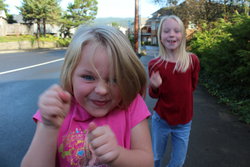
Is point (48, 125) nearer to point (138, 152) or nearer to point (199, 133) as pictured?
point (138, 152)

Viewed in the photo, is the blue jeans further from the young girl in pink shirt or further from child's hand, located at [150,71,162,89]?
the young girl in pink shirt

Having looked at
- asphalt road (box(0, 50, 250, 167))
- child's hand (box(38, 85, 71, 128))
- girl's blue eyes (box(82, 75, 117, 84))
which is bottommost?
asphalt road (box(0, 50, 250, 167))

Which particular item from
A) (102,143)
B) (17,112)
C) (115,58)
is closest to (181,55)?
(115,58)

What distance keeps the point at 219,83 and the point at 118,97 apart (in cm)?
679

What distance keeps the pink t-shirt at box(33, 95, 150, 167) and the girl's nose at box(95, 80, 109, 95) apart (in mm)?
194

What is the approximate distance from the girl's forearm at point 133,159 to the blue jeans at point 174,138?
108 centimetres

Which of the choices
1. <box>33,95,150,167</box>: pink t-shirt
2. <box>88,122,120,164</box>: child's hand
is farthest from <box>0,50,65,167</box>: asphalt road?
<box>88,122,120,164</box>: child's hand

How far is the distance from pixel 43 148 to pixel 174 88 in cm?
143

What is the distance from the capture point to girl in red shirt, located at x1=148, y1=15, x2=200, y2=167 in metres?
2.04

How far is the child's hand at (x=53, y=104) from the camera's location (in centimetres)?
79

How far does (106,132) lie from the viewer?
80 centimetres

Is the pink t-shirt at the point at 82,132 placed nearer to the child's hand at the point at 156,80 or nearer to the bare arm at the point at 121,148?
the bare arm at the point at 121,148

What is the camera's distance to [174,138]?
7.00 feet

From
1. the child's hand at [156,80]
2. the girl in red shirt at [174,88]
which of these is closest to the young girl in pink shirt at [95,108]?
the child's hand at [156,80]
